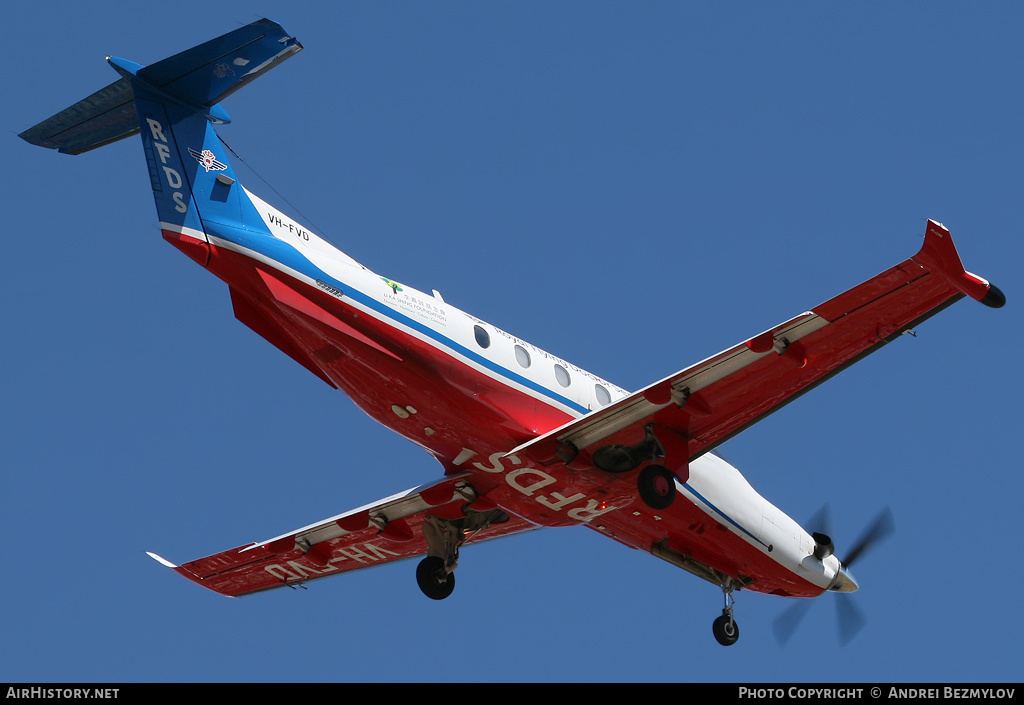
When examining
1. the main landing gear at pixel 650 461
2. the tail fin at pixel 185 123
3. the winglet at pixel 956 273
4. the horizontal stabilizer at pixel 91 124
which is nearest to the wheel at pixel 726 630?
the main landing gear at pixel 650 461

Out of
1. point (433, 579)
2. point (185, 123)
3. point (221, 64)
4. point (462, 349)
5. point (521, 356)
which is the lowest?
point (433, 579)

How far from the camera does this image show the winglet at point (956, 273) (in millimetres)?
21312

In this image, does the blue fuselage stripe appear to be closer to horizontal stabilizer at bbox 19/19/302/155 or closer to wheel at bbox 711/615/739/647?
horizontal stabilizer at bbox 19/19/302/155

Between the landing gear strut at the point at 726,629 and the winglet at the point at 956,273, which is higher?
the winglet at the point at 956,273

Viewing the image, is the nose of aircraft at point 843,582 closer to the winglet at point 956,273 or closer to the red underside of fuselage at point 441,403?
the red underside of fuselage at point 441,403

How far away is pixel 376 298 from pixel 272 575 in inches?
427

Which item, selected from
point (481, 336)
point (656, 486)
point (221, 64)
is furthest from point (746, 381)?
point (221, 64)

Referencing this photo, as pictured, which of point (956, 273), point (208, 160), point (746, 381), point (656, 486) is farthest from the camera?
point (656, 486)

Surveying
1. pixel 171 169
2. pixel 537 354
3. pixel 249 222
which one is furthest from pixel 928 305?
pixel 171 169

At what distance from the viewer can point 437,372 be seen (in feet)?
82.1

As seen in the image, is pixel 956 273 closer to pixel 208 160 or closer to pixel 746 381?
pixel 746 381

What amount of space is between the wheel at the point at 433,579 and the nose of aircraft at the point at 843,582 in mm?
9223

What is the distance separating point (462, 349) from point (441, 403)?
1.08m

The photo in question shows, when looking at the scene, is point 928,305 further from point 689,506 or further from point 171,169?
point 171,169
